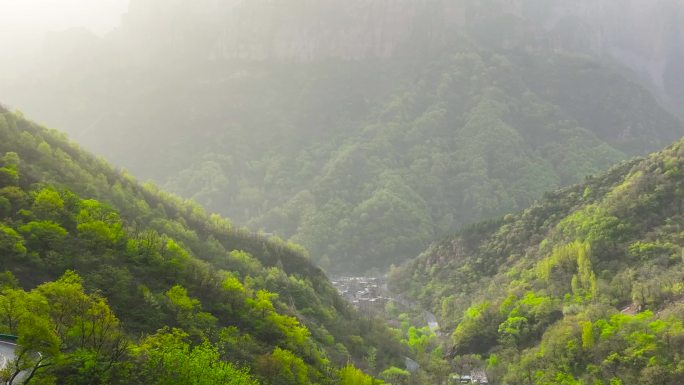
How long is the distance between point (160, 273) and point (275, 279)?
42.6 m

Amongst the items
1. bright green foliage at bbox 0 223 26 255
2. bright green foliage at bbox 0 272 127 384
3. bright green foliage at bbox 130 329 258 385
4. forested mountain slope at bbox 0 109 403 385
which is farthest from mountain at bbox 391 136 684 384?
bright green foliage at bbox 0 223 26 255

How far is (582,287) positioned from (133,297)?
3210 inches

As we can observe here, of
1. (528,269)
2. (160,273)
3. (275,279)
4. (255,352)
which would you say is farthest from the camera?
(528,269)

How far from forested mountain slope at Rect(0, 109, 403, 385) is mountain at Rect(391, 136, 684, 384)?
23.4 meters

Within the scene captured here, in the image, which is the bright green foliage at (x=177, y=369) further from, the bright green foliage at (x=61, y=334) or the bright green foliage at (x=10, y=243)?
the bright green foliage at (x=10, y=243)

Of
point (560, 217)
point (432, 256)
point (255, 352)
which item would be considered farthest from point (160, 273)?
point (432, 256)

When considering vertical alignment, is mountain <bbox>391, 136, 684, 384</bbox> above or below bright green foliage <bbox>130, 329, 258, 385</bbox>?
above

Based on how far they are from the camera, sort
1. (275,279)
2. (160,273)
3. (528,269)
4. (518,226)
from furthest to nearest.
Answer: (518,226) < (528,269) < (275,279) < (160,273)

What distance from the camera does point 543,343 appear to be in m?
98.8

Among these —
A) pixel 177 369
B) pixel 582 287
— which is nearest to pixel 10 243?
pixel 177 369

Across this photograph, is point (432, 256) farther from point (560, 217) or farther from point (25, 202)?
point (25, 202)

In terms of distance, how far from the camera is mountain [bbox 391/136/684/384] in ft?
281

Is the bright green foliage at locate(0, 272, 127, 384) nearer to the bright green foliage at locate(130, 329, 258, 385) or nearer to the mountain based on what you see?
the bright green foliage at locate(130, 329, 258, 385)

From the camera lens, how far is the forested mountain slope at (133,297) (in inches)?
1938
